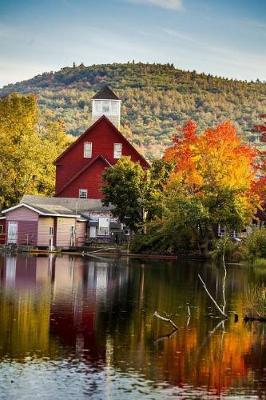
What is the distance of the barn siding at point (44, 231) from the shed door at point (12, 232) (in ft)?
7.33

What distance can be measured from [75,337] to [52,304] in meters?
8.95

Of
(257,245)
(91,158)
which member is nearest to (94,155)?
(91,158)

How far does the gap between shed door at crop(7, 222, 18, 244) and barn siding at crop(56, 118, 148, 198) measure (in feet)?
43.6

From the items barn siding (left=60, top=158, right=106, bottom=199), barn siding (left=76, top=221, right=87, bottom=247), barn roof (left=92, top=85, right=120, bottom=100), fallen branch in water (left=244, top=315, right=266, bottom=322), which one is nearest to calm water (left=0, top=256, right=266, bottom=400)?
fallen branch in water (left=244, top=315, right=266, bottom=322)

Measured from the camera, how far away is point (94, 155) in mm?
100188

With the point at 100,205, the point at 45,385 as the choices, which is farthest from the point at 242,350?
the point at 100,205

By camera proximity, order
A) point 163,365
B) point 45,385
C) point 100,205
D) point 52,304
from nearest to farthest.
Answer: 1. point 45,385
2. point 163,365
3. point 52,304
4. point 100,205

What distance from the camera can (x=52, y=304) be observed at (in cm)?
3928

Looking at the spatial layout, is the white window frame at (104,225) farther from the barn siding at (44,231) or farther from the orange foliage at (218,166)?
the orange foliage at (218,166)

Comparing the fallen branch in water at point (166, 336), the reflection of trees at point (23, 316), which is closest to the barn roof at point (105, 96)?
the reflection of trees at point (23, 316)

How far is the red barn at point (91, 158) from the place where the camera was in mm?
98812

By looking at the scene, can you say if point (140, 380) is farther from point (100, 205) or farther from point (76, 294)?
point (100, 205)

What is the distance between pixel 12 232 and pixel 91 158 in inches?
657

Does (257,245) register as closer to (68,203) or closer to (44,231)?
(44,231)
